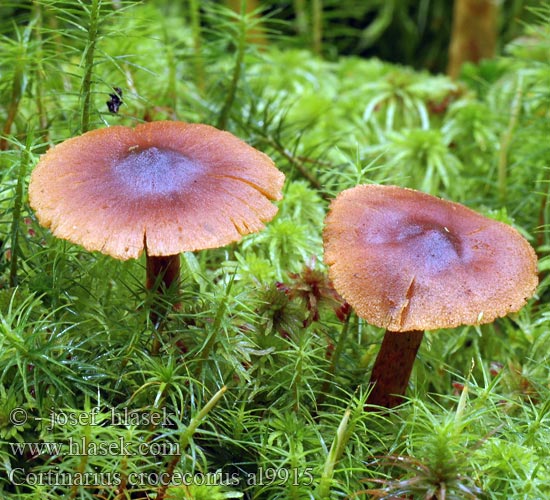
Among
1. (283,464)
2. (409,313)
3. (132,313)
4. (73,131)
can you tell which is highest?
(73,131)

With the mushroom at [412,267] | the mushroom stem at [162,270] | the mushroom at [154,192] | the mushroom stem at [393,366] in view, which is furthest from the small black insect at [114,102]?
the mushroom stem at [393,366]

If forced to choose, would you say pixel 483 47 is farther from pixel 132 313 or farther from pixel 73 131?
pixel 132 313

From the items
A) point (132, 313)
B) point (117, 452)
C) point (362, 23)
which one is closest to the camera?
point (117, 452)

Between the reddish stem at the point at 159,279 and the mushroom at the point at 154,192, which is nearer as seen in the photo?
the mushroom at the point at 154,192

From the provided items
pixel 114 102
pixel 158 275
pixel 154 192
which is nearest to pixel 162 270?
pixel 158 275

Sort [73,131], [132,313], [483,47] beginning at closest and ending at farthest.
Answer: [132,313] < [73,131] < [483,47]

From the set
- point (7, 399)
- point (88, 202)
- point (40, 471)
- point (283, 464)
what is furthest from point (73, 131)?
point (283, 464)

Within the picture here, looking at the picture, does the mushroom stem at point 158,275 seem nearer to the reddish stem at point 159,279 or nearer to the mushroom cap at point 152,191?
the reddish stem at point 159,279
